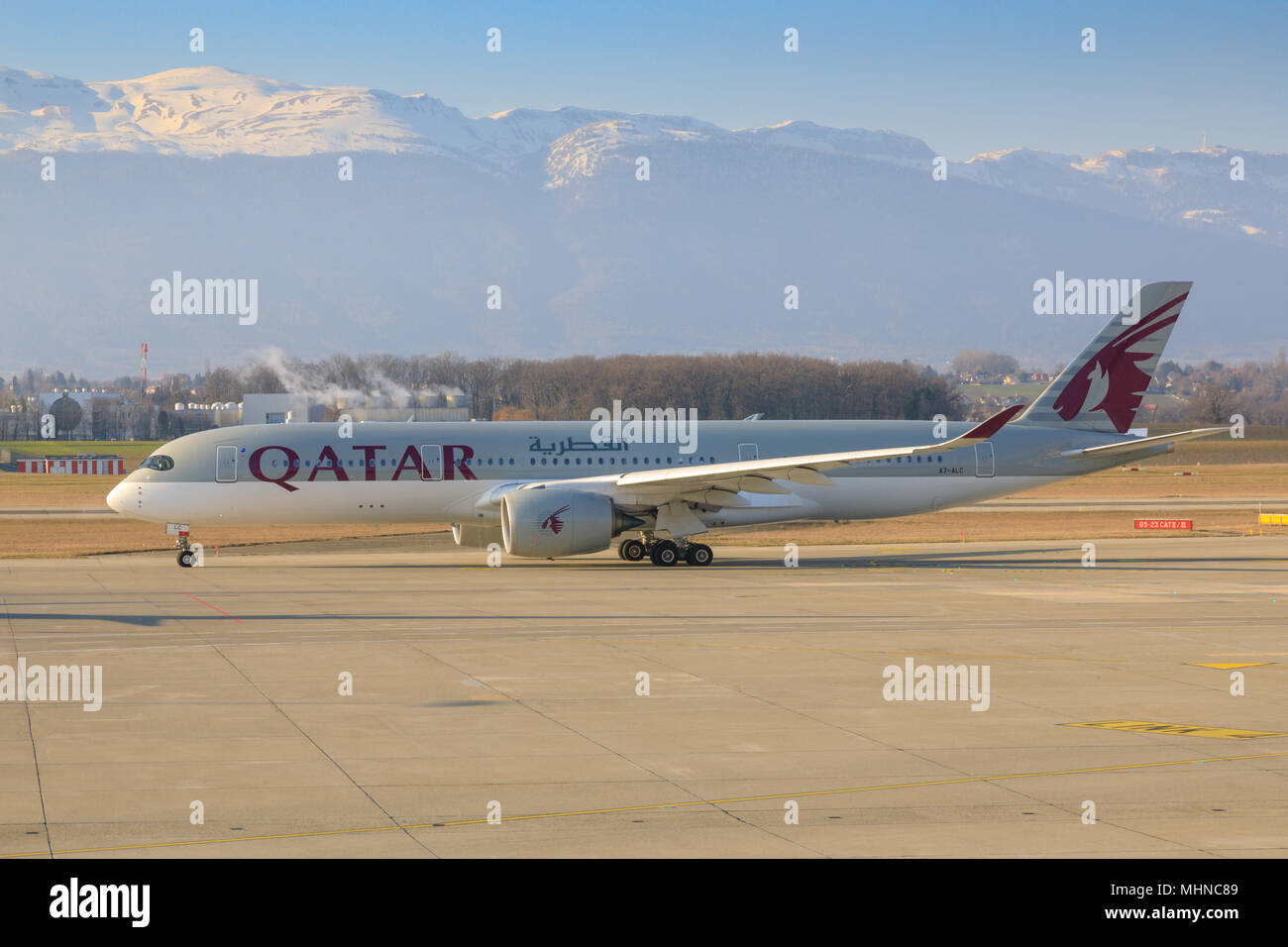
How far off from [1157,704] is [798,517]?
21242 millimetres

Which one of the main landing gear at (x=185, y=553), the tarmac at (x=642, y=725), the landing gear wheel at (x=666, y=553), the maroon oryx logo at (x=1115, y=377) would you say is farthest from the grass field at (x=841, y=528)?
the tarmac at (x=642, y=725)

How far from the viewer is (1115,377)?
38.7m

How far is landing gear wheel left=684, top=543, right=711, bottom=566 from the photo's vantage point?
116 feet

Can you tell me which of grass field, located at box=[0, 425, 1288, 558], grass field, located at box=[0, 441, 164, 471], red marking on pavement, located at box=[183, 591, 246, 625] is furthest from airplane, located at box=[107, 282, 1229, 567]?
grass field, located at box=[0, 441, 164, 471]

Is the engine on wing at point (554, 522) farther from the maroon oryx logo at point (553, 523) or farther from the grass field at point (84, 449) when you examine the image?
the grass field at point (84, 449)

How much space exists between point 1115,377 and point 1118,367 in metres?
0.33

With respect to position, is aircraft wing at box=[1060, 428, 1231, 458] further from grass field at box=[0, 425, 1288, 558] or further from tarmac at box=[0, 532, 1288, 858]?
tarmac at box=[0, 532, 1288, 858]

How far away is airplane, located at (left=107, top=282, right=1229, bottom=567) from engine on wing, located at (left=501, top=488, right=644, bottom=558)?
4 centimetres

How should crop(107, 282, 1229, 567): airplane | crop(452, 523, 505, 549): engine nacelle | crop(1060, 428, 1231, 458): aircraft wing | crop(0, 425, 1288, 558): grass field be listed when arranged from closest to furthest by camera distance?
crop(107, 282, 1229, 567): airplane
crop(1060, 428, 1231, 458): aircraft wing
crop(452, 523, 505, 549): engine nacelle
crop(0, 425, 1288, 558): grass field

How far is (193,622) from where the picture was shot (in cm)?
2283

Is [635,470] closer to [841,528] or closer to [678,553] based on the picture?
[678,553]

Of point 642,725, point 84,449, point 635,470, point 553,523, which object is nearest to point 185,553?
point 553,523

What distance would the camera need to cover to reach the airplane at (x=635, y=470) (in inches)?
1319
